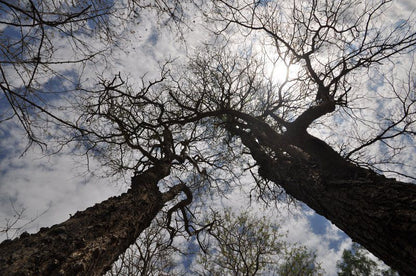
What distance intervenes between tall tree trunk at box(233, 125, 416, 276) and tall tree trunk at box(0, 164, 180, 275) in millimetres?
2268

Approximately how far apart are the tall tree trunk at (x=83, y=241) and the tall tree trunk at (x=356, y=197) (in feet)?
7.44

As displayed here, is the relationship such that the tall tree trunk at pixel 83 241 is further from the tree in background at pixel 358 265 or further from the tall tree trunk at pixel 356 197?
the tree in background at pixel 358 265

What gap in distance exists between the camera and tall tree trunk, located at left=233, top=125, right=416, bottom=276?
1.60m

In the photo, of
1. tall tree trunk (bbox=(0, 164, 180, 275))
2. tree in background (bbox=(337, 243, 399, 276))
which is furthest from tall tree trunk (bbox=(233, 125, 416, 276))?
tree in background (bbox=(337, 243, 399, 276))

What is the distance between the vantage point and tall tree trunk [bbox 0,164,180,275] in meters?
1.55

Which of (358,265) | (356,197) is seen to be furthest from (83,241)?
(358,265)

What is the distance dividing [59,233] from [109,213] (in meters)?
0.59

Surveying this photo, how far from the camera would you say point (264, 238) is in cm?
830

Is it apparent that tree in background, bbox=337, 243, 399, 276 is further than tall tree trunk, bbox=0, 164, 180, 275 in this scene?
→ Yes

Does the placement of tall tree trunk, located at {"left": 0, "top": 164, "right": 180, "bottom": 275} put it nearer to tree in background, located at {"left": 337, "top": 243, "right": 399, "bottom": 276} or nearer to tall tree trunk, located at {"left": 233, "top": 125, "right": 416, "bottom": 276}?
Result: tall tree trunk, located at {"left": 233, "top": 125, "right": 416, "bottom": 276}

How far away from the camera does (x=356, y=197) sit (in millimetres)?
2188

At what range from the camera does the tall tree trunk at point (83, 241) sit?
155 cm

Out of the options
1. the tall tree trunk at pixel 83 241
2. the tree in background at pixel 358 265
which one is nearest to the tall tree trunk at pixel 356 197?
the tall tree trunk at pixel 83 241

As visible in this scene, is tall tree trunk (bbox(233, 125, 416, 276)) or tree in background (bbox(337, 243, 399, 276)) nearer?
tall tree trunk (bbox(233, 125, 416, 276))
